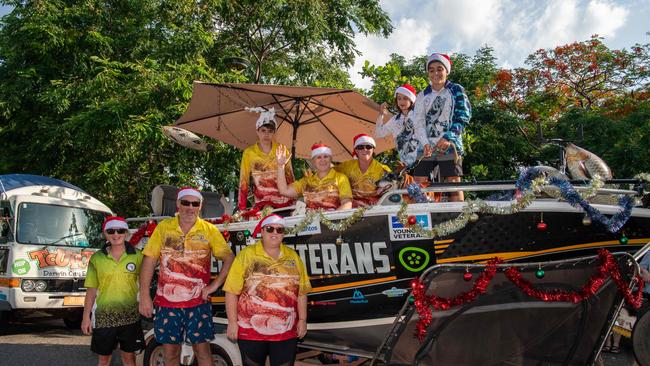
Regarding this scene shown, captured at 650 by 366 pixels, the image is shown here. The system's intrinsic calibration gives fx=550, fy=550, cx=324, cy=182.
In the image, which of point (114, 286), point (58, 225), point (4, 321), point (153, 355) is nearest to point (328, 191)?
point (114, 286)

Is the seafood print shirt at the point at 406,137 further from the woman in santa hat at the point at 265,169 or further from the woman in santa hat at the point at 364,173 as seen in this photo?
the woman in santa hat at the point at 265,169

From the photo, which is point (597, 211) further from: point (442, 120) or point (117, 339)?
point (117, 339)

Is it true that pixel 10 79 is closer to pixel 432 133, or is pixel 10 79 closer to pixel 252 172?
pixel 252 172

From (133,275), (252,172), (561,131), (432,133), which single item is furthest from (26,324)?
(561,131)

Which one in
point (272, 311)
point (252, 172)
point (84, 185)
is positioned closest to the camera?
point (272, 311)

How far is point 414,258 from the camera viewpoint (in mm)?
4164

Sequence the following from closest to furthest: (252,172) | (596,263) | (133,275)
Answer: (596,263)
(133,275)
(252,172)

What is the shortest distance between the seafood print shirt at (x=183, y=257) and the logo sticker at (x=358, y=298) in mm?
1164

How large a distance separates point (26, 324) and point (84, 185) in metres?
3.84

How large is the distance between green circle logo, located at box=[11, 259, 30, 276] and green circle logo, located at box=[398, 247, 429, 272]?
6.86 meters

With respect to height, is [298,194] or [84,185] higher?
[84,185]

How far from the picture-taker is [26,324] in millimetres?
10383

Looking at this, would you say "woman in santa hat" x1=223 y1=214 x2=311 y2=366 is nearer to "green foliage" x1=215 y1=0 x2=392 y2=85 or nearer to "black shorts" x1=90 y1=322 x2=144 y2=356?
"black shorts" x1=90 y1=322 x2=144 y2=356

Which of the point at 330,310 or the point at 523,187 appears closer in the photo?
the point at 523,187
